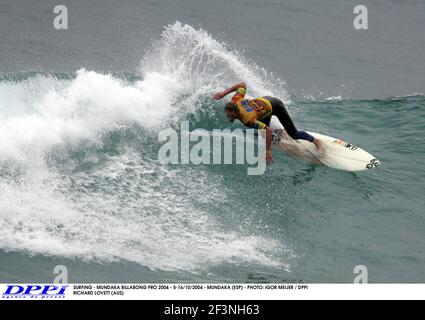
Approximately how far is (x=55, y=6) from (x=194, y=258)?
1851 cm

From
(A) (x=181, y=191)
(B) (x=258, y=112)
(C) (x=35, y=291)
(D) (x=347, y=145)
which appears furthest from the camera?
(D) (x=347, y=145)

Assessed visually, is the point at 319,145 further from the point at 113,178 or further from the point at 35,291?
the point at 35,291

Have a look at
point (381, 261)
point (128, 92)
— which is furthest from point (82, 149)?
point (381, 261)

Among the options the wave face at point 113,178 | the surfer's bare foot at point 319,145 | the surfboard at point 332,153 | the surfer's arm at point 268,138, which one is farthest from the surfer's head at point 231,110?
the surfer's bare foot at point 319,145

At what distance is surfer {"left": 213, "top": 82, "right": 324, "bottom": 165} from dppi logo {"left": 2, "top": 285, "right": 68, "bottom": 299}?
5045mm

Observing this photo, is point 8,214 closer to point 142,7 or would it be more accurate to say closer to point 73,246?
point 73,246

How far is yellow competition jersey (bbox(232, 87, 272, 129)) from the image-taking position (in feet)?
41.8

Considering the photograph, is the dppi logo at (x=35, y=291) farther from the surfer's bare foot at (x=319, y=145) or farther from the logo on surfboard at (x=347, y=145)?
the logo on surfboard at (x=347, y=145)

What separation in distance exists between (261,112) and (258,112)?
9 cm

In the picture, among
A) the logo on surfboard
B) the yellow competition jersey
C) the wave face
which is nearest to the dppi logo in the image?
the wave face

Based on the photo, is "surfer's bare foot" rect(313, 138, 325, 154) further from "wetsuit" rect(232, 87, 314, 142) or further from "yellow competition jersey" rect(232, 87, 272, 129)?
"yellow competition jersey" rect(232, 87, 272, 129)

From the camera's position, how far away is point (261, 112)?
13211 millimetres

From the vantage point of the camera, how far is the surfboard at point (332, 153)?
44.4 feet

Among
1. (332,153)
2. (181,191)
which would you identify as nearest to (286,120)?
(332,153)
